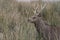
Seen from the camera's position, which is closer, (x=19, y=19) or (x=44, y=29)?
(x=44, y=29)

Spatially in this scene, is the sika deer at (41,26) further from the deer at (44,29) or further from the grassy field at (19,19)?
the grassy field at (19,19)

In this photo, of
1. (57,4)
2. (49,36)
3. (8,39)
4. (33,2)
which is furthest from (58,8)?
(8,39)

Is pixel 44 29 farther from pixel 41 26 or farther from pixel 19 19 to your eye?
pixel 19 19

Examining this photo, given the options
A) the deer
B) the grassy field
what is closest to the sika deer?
the deer

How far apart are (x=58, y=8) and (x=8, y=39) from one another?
2911 millimetres

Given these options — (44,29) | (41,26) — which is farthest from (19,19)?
(44,29)

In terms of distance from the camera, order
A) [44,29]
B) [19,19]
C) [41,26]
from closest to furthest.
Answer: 1. [44,29]
2. [41,26]
3. [19,19]

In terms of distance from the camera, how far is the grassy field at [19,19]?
6379 millimetres

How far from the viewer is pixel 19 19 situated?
25.7 ft

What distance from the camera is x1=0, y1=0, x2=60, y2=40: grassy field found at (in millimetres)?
6379

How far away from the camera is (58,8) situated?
8492 mm

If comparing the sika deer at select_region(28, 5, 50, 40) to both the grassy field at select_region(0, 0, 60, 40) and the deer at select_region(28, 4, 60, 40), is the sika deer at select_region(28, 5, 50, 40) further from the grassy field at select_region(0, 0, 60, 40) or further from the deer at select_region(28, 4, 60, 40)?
the grassy field at select_region(0, 0, 60, 40)

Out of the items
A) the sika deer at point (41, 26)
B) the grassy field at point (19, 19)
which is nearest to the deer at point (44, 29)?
the sika deer at point (41, 26)

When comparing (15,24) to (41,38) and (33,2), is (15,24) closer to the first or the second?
(41,38)
